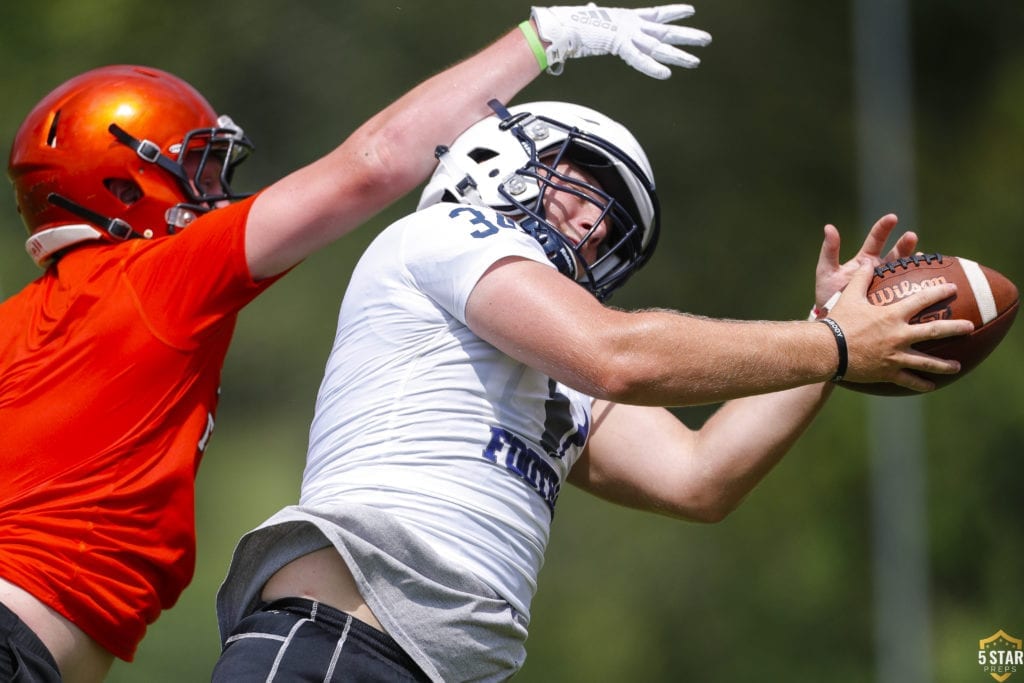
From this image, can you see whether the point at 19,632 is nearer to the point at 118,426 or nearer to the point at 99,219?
the point at 118,426

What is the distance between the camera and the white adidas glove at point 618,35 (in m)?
3.23

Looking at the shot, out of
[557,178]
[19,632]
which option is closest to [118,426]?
[19,632]

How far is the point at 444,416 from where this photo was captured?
8.43ft

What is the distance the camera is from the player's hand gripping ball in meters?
2.70

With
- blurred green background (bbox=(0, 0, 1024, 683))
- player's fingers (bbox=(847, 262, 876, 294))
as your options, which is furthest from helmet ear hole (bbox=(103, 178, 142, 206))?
blurred green background (bbox=(0, 0, 1024, 683))

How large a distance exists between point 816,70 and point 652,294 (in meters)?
1.83

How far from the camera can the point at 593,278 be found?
303cm

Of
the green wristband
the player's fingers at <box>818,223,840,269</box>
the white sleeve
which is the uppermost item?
the green wristband

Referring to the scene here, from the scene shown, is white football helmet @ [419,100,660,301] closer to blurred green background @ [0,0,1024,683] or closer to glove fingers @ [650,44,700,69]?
glove fingers @ [650,44,700,69]

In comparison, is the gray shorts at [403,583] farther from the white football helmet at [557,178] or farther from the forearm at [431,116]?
the forearm at [431,116]

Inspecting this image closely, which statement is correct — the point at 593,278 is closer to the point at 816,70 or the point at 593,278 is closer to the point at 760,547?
the point at 760,547

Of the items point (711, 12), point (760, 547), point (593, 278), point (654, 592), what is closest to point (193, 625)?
point (654, 592)

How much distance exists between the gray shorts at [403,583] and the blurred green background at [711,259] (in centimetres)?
446

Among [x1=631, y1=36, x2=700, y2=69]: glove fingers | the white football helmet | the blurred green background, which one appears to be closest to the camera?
the white football helmet
